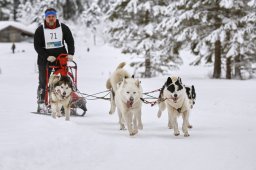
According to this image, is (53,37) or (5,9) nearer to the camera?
(53,37)

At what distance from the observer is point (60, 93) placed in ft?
26.7

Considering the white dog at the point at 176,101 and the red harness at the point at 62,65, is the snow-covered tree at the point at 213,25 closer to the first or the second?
the red harness at the point at 62,65

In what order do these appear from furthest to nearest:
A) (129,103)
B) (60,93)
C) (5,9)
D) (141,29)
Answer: (5,9), (141,29), (60,93), (129,103)

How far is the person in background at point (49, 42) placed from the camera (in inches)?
337

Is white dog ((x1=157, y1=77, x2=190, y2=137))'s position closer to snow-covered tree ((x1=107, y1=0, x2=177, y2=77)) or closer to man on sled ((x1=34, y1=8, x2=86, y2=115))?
man on sled ((x1=34, y1=8, x2=86, y2=115))

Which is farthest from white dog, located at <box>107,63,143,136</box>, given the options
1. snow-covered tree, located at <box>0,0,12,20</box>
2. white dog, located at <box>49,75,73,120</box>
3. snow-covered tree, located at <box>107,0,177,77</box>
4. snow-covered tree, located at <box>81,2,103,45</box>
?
snow-covered tree, located at <box>81,2,103,45</box>

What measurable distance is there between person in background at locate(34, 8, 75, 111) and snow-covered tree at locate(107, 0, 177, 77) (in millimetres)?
14212

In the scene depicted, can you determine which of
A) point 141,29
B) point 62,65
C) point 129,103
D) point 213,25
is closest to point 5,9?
point 141,29

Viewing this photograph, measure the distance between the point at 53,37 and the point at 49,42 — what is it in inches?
5.3

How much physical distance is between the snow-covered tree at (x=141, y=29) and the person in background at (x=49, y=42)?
14.2 metres

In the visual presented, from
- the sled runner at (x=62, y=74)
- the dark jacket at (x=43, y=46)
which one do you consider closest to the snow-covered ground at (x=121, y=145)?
the sled runner at (x=62, y=74)

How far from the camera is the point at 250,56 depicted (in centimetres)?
2039

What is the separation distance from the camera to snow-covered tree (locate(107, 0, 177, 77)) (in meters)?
23.3

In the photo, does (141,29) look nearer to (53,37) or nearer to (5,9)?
(53,37)
